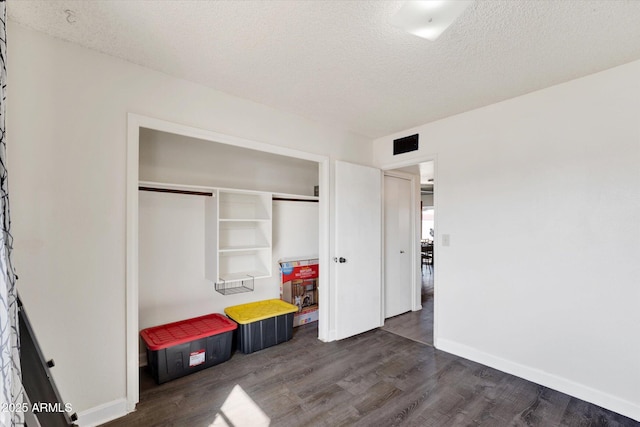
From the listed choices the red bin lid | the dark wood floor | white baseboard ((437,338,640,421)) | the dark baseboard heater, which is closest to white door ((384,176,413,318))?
white baseboard ((437,338,640,421))

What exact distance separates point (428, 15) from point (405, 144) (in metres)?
2.09

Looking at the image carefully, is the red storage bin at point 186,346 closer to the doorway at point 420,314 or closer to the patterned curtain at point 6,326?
the patterned curtain at point 6,326

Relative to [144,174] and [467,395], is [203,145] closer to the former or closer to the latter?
[144,174]

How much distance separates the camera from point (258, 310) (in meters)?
3.28

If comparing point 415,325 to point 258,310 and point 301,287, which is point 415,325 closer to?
point 301,287

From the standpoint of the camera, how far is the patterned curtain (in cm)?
94

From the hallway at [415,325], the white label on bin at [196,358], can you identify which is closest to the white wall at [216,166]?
the white label on bin at [196,358]

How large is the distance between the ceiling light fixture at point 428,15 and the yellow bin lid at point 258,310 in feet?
9.23

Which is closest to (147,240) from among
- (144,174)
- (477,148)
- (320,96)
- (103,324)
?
(144,174)

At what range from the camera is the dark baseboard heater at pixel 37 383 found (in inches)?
43.2

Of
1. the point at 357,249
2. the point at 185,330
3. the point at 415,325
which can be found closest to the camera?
the point at 185,330

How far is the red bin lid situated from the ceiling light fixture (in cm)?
280

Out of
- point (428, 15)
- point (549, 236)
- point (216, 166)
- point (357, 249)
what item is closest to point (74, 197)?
point (216, 166)

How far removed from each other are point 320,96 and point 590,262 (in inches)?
100
